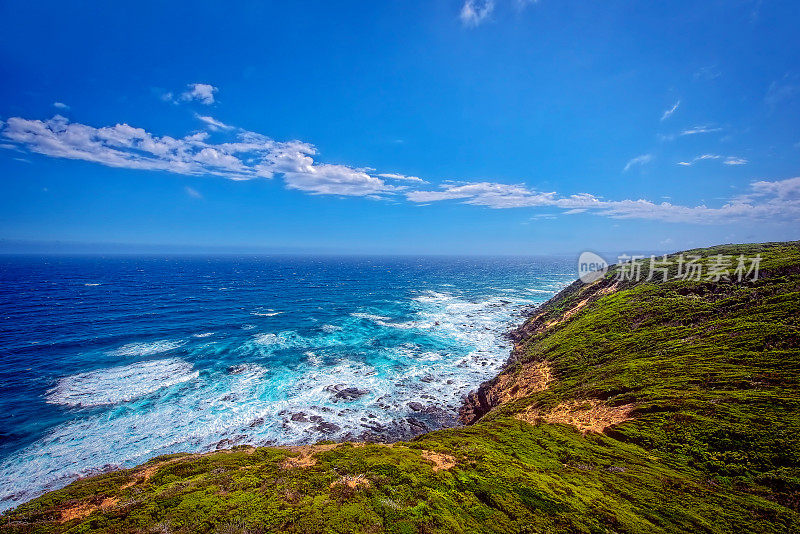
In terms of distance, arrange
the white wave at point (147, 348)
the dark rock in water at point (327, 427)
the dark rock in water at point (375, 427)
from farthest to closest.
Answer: the white wave at point (147, 348) < the dark rock in water at point (375, 427) < the dark rock in water at point (327, 427)

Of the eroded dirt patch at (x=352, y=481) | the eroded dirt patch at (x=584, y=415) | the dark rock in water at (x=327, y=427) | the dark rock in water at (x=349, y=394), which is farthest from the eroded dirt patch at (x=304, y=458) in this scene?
the eroded dirt patch at (x=584, y=415)

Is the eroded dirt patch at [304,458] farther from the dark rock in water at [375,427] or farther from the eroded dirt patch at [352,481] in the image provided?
the dark rock in water at [375,427]

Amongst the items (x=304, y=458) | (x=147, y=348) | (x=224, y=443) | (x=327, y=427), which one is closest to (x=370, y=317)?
(x=147, y=348)

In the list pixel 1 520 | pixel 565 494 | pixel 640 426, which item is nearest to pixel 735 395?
pixel 640 426

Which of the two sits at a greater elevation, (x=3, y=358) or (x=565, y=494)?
(x=565, y=494)

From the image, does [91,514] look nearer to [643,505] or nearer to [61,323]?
[643,505]

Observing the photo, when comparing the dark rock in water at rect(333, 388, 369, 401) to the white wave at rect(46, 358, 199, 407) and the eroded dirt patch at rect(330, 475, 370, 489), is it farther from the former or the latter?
the eroded dirt patch at rect(330, 475, 370, 489)
